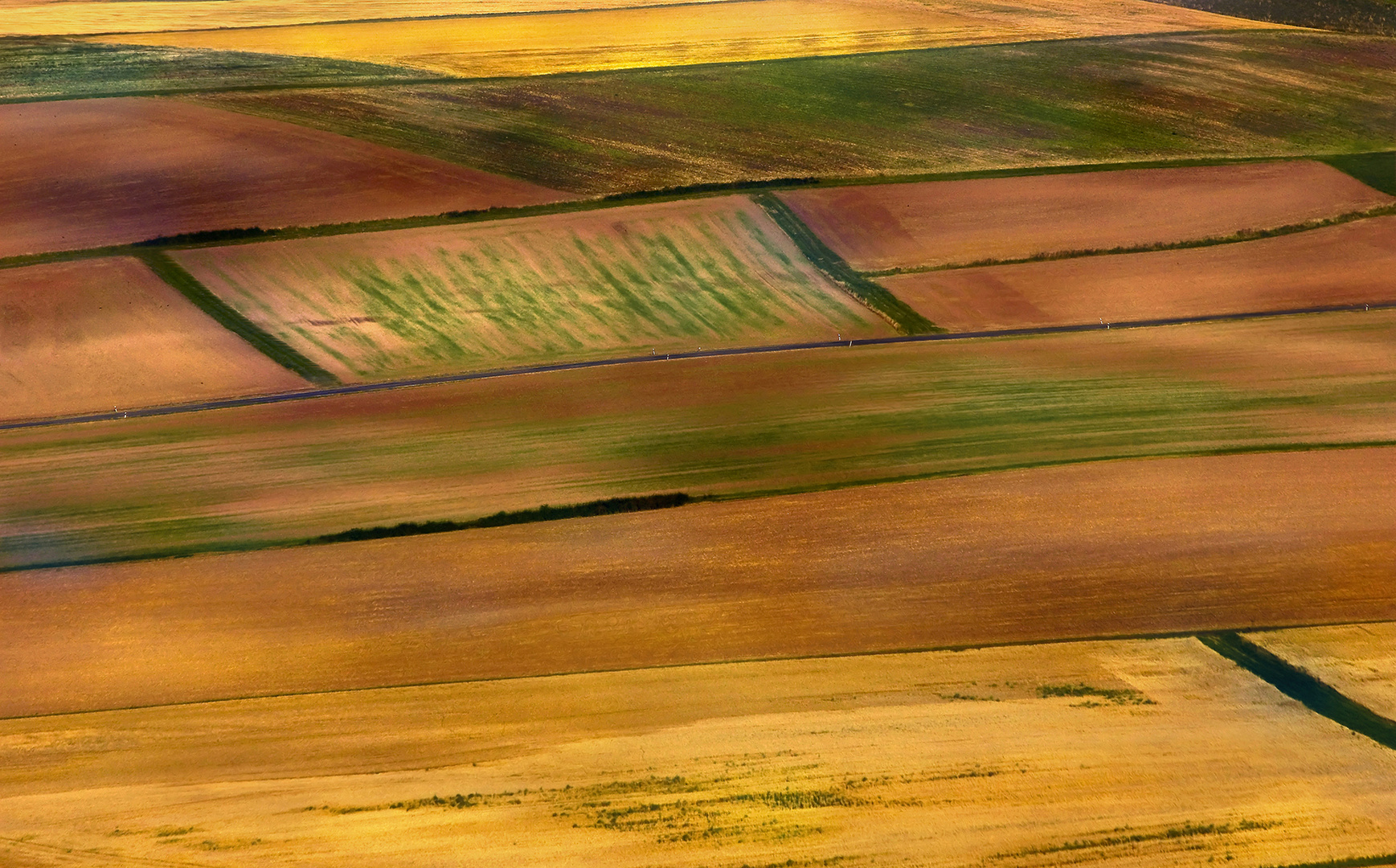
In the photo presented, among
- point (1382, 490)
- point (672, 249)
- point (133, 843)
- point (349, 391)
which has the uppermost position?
point (672, 249)

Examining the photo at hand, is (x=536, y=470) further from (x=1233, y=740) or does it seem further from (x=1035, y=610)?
(x=1233, y=740)

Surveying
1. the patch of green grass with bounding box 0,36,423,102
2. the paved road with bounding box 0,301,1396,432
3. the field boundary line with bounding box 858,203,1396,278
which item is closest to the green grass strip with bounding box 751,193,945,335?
the field boundary line with bounding box 858,203,1396,278

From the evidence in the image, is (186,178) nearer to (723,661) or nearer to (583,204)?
(583,204)

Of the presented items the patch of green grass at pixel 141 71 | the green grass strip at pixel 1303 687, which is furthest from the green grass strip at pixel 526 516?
the patch of green grass at pixel 141 71

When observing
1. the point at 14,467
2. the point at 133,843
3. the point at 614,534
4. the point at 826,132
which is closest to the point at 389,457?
the point at 614,534

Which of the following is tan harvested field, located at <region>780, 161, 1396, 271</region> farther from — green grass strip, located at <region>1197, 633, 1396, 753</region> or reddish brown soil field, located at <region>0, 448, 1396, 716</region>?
green grass strip, located at <region>1197, 633, 1396, 753</region>
